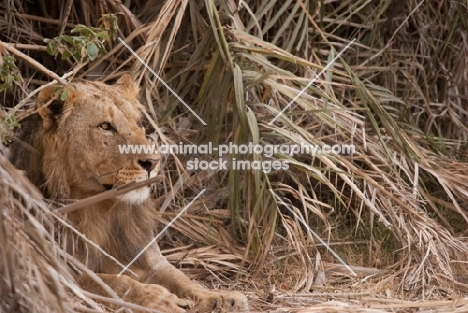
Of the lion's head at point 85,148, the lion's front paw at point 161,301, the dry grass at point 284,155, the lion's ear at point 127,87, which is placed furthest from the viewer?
the dry grass at point 284,155

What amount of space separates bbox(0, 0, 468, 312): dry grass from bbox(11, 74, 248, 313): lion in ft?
0.93

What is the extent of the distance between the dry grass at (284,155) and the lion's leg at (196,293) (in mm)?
285

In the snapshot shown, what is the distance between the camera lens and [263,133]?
→ 184 inches

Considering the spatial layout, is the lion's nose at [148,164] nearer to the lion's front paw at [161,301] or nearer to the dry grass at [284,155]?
the lion's front paw at [161,301]

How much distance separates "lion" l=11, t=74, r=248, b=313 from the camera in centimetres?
383

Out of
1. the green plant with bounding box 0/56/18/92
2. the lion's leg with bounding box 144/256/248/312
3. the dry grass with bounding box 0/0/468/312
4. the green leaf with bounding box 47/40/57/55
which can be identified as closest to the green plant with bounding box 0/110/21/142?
the green plant with bounding box 0/56/18/92

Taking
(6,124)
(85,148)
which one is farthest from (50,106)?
(6,124)

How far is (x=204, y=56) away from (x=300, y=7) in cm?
91

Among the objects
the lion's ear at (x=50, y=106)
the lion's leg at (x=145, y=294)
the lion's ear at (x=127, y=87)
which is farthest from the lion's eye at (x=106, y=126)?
the lion's leg at (x=145, y=294)

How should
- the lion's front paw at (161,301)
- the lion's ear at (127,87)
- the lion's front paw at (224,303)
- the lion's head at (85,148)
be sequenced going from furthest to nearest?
the lion's ear at (127,87) → the lion's head at (85,148) → the lion's front paw at (224,303) → the lion's front paw at (161,301)

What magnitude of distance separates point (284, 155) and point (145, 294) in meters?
1.24

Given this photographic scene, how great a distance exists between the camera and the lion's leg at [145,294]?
3.62 meters

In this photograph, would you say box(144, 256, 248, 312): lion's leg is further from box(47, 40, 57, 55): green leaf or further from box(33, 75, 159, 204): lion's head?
box(47, 40, 57, 55): green leaf

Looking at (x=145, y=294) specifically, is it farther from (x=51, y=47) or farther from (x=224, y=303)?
(x=51, y=47)
